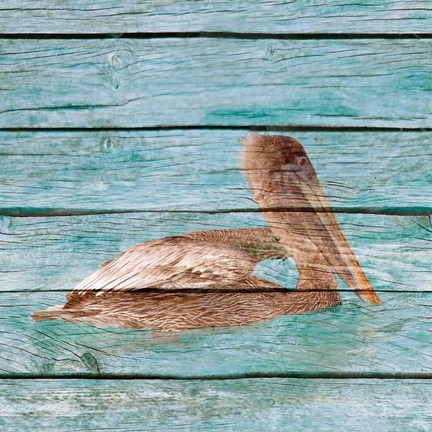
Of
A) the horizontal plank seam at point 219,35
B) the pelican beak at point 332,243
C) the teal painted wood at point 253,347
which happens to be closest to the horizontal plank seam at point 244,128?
the pelican beak at point 332,243

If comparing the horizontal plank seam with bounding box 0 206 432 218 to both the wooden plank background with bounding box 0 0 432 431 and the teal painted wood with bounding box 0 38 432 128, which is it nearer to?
the wooden plank background with bounding box 0 0 432 431

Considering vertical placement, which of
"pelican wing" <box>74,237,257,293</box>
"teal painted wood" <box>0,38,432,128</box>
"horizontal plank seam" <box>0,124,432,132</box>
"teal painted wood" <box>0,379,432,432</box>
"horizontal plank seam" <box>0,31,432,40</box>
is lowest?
"teal painted wood" <box>0,379,432,432</box>

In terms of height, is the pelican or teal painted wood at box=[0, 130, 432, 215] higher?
teal painted wood at box=[0, 130, 432, 215]

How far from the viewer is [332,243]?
159 centimetres

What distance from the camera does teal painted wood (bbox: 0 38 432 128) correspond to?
155cm

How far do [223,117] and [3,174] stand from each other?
534mm

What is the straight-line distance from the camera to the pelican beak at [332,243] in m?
1.58

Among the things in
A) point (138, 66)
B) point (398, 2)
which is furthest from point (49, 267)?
point (398, 2)

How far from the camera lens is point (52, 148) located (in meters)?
1.56

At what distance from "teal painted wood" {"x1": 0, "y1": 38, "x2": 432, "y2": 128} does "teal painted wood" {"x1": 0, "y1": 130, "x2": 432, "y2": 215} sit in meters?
0.04

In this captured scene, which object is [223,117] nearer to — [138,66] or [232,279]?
[138,66]

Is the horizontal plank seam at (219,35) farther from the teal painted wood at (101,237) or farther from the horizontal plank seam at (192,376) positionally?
the horizontal plank seam at (192,376)

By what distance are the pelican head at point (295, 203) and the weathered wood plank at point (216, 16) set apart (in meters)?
0.28

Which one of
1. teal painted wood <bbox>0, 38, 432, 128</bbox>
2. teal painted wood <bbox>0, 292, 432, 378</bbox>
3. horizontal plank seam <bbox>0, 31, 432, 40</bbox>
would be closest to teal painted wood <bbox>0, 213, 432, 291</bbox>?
teal painted wood <bbox>0, 292, 432, 378</bbox>
